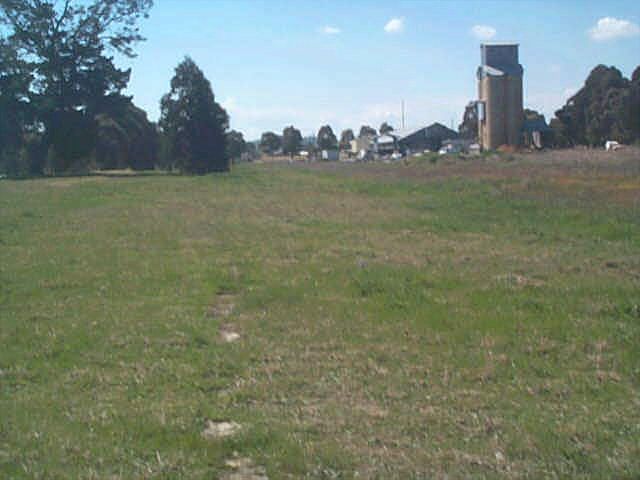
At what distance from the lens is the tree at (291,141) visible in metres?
190

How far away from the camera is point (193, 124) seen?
78.3 m

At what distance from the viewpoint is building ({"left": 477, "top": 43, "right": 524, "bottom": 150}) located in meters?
92.8

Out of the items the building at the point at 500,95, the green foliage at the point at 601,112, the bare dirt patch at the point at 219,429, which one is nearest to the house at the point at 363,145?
the building at the point at 500,95

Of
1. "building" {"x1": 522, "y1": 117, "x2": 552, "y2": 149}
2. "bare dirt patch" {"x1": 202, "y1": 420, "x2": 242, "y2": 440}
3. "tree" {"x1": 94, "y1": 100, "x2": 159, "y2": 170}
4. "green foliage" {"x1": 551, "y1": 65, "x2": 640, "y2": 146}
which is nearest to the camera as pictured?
"bare dirt patch" {"x1": 202, "y1": 420, "x2": 242, "y2": 440}

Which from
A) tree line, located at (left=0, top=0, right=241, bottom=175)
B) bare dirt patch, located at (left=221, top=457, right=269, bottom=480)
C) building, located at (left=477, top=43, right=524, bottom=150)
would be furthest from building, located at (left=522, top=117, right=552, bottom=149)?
bare dirt patch, located at (left=221, top=457, right=269, bottom=480)

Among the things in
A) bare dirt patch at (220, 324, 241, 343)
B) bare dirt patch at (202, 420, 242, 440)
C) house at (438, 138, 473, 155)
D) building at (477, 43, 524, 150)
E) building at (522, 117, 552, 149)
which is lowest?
bare dirt patch at (220, 324, 241, 343)

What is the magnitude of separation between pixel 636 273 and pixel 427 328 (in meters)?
5.84

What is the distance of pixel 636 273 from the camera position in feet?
48.1

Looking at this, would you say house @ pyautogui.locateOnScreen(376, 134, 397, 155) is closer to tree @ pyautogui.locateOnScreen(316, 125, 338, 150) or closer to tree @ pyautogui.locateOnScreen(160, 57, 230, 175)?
tree @ pyautogui.locateOnScreen(316, 125, 338, 150)

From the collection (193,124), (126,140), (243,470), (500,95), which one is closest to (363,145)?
(500,95)

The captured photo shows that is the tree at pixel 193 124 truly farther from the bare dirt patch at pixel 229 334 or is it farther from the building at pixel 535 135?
the bare dirt patch at pixel 229 334

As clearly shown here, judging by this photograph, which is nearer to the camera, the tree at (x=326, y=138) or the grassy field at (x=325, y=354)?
the grassy field at (x=325, y=354)

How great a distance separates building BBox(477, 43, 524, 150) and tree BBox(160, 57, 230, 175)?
30.9 meters

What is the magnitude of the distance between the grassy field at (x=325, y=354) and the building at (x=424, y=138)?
113039 mm
